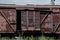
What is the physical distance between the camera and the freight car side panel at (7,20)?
1744cm

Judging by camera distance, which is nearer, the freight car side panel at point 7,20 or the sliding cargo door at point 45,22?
the freight car side panel at point 7,20

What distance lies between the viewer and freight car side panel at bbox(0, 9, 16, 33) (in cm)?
1744

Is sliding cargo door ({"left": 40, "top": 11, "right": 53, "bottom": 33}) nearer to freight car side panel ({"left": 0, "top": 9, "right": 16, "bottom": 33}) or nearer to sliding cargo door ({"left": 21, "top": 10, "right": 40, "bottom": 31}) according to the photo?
sliding cargo door ({"left": 21, "top": 10, "right": 40, "bottom": 31})

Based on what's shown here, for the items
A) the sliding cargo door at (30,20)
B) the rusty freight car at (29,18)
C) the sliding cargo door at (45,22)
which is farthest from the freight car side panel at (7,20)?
the sliding cargo door at (45,22)

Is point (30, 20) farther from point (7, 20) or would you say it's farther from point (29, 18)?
point (7, 20)

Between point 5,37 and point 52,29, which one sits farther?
point 52,29

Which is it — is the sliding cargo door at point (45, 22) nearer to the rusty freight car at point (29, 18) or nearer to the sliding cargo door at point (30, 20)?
the rusty freight car at point (29, 18)

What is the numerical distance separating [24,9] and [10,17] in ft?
4.46

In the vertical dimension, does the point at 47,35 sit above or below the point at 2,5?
below

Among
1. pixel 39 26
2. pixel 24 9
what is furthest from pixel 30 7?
pixel 39 26

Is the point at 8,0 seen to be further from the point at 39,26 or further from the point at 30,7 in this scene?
the point at 39,26

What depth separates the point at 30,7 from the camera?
57.7 ft

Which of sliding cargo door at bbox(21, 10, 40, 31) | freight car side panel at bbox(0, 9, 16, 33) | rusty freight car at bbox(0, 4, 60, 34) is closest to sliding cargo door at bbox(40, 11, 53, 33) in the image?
rusty freight car at bbox(0, 4, 60, 34)

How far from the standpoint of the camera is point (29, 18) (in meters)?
17.5
